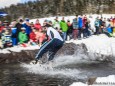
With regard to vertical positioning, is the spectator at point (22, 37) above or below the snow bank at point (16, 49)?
above

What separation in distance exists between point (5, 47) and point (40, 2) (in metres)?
39.5

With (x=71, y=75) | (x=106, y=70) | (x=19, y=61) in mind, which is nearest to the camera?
(x=71, y=75)

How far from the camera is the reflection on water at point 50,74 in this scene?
12789mm

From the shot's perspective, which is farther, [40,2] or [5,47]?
[40,2]

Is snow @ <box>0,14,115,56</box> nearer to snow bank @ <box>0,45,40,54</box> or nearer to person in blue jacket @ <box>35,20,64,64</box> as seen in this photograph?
snow bank @ <box>0,45,40,54</box>

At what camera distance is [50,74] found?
14688 millimetres

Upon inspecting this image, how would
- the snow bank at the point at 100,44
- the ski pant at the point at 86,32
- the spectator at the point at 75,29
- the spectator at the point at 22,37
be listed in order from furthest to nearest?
the ski pant at the point at 86,32, the spectator at the point at 75,29, the snow bank at the point at 100,44, the spectator at the point at 22,37

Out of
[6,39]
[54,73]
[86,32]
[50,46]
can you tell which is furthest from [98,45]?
[54,73]

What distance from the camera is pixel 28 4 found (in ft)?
199

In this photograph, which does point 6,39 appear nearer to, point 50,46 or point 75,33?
point 50,46

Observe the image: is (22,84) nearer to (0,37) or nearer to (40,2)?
(0,37)

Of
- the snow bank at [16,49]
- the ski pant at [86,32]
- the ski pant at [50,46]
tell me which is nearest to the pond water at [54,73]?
the ski pant at [50,46]

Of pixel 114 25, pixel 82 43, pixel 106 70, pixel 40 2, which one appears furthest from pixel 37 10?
pixel 106 70

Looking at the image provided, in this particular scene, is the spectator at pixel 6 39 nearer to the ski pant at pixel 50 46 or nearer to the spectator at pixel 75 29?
the ski pant at pixel 50 46
